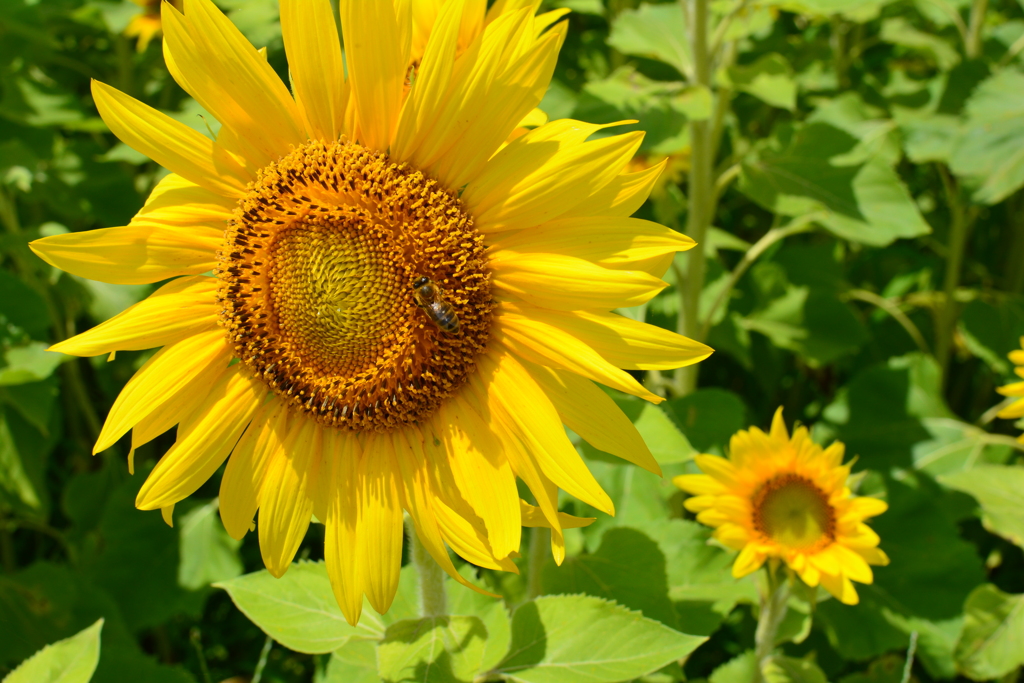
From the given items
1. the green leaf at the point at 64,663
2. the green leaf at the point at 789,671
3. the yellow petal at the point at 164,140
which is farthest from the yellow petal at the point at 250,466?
the green leaf at the point at 789,671

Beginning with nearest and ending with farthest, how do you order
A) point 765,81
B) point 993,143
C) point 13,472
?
point 765,81
point 13,472
point 993,143

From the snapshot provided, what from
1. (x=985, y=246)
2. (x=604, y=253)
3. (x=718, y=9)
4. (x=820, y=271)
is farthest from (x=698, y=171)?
(x=985, y=246)

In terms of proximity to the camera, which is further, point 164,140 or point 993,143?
point 993,143

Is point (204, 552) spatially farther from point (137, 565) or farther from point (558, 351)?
point (558, 351)

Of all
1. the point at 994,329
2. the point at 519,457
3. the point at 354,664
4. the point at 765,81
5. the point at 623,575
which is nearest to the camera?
the point at 519,457

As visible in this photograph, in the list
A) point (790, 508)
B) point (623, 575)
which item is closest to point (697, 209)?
point (790, 508)

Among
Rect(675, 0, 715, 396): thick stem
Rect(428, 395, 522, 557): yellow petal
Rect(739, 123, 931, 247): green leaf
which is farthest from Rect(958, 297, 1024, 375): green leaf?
Rect(428, 395, 522, 557): yellow petal

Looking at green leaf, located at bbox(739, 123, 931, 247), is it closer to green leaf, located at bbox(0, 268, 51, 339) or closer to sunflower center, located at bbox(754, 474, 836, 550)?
sunflower center, located at bbox(754, 474, 836, 550)
